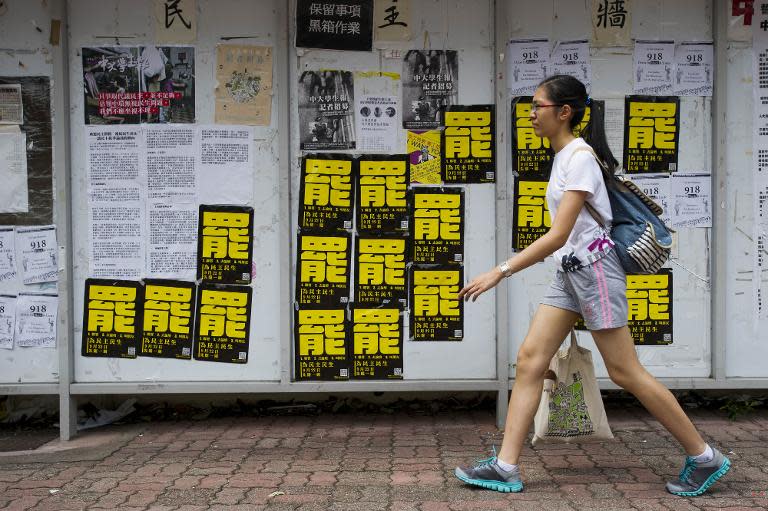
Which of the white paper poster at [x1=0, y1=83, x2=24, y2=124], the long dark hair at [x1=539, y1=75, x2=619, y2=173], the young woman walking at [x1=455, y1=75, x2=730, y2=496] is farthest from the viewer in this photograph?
the white paper poster at [x1=0, y1=83, x2=24, y2=124]

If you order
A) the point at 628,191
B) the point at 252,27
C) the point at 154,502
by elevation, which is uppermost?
the point at 252,27

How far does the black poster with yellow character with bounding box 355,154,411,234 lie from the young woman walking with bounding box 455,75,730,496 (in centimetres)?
148

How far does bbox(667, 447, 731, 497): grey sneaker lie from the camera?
3.82 m

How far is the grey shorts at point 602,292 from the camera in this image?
3.79 m

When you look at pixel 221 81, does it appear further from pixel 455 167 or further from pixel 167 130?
pixel 455 167

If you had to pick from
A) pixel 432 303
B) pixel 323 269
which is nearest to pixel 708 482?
pixel 432 303

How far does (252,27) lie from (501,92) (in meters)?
1.60

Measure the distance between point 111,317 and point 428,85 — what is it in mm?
2451

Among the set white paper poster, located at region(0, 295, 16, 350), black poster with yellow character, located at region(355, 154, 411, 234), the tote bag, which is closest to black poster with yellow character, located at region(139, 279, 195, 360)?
white paper poster, located at region(0, 295, 16, 350)

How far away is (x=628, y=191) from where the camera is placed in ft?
12.7

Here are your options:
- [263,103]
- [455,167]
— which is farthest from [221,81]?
[455,167]

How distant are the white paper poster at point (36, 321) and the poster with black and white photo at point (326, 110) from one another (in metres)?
1.86

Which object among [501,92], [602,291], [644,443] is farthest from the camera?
[501,92]

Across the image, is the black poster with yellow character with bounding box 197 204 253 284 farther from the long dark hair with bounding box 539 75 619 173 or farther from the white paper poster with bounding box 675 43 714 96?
the white paper poster with bounding box 675 43 714 96
